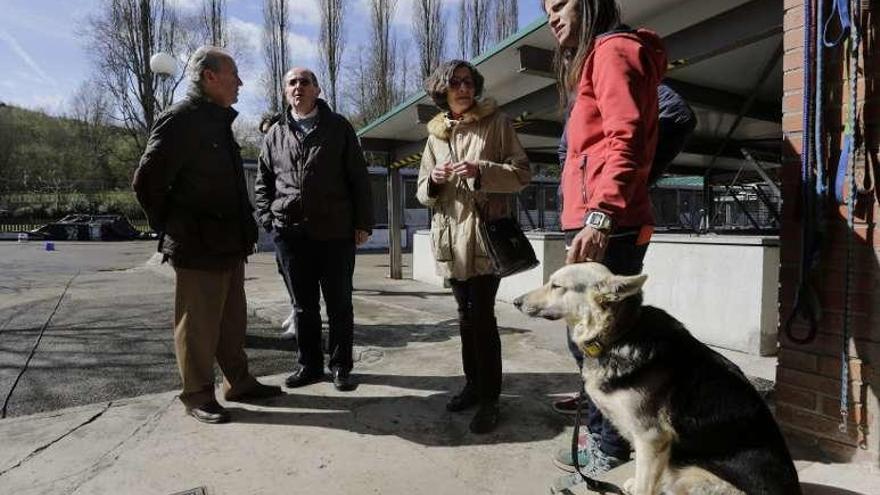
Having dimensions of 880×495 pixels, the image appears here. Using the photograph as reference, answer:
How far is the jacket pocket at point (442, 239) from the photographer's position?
Result: 119 inches

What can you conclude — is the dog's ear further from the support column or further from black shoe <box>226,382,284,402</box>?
the support column

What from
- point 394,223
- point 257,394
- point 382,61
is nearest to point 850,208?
point 257,394

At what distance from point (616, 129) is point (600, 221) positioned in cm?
33

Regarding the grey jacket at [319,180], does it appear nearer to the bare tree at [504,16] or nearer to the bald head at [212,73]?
the bald head at [212,73]

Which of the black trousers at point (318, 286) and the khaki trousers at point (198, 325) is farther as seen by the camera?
the black trousers at point (318, 286)

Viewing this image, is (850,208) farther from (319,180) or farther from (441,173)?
(319,180)

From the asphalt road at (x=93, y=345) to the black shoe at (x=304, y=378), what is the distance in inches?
22.9

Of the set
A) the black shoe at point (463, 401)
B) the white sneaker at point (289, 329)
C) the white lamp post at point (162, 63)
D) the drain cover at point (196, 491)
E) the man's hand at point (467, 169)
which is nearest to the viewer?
the drain cover at point (196, 491)

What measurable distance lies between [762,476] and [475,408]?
5.87ft

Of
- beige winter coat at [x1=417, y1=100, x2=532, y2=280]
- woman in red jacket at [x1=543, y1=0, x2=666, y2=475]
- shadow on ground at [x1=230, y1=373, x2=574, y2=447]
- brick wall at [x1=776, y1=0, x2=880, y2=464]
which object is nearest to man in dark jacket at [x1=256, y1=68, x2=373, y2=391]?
shadow on ground at [x1=230, y1=373, x2=574, y2=447]

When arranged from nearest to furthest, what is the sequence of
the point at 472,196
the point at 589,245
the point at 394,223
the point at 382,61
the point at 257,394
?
the point at 589,245, the point at 472,196, the point at 257,394, the point at 394,223, the point at 382,61

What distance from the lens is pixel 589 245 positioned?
2.01 metres

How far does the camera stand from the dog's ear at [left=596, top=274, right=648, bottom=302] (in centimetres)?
187

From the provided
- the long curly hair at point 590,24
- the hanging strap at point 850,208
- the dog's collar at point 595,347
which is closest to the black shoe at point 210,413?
the dog's collar at point 595,347
